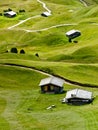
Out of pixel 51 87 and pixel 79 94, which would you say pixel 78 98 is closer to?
pixel 79 94

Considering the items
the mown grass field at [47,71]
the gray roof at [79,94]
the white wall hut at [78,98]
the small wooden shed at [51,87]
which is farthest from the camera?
the small wooden shed at [51,87]

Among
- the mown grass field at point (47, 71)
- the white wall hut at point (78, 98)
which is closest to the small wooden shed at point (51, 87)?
the mown grass field at point (47, 71)

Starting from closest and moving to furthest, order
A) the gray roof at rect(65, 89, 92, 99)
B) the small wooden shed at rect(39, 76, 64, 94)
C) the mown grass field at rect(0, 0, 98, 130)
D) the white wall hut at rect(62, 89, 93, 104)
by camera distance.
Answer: the mown grass field at rect(0, 0, 98, 130) → the white wall hut at rect(62, 89, 93, 104) → the gray roof at rect(65, 89, 92, 99) → the small wooden shed at rect(39, 76, 64, 94)

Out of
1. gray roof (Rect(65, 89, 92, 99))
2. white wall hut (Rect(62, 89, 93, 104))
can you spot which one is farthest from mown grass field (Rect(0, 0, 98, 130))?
gray roof (Rect(65, 89, 92, 99))

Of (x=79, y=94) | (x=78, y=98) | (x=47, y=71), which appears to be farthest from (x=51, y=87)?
(x=47, y=71)

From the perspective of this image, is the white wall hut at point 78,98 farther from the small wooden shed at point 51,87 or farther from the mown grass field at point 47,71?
the small wooden shed at point 51,87

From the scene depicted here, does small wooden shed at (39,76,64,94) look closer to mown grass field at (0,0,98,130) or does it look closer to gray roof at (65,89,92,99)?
mown grass field at (0,0,98,130)

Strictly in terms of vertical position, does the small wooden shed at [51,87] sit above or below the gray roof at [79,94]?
below

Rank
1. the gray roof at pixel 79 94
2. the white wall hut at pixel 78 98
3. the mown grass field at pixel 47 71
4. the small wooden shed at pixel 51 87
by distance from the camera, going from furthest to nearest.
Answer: the small wooden shed at pixel 51 87 → the gray roof at pixel 79 94 → the white wall hut at pixel 78 98 → the mown grass field at pixel 47 71
